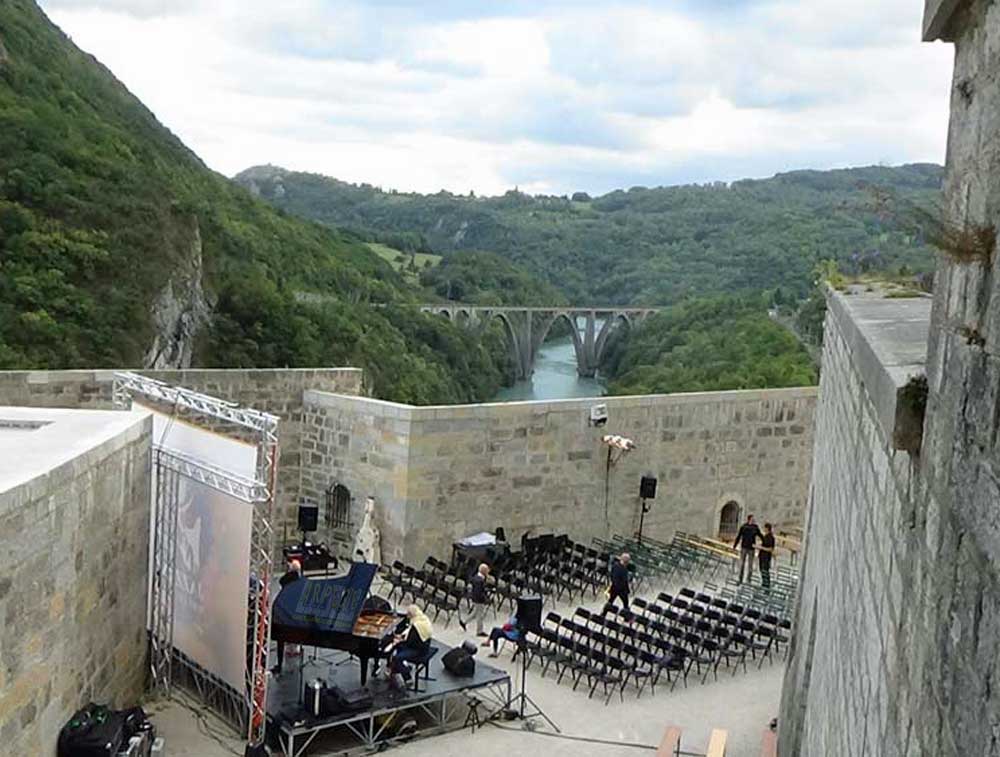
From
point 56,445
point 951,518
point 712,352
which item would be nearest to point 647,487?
point 56,445

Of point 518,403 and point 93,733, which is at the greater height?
point 518,403

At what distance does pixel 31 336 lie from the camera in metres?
25.0

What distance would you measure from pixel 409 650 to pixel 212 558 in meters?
2.03

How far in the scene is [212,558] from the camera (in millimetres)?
10062

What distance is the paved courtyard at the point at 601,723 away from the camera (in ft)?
32.3

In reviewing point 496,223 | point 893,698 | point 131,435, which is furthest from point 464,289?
point 893,698

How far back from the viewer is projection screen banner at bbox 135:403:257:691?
966 cm

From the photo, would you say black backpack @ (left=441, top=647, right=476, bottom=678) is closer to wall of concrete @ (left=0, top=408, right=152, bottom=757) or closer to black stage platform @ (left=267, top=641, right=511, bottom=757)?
black stage platform @ (left=267, top=641, right=511, bottom=757)

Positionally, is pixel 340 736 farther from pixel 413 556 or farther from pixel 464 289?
pixel 464 289

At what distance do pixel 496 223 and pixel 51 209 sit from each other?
8658 cm

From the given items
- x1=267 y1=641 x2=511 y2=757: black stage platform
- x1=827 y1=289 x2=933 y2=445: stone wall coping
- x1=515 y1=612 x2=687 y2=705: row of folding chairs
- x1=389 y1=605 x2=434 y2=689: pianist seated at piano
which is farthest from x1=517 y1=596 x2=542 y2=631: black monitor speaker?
x1=827 y1=289 x2=933 y2=445: stone wall coping

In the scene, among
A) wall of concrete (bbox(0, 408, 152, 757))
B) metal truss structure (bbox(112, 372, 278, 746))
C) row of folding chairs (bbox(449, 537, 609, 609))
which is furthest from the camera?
row of folding chairs (bbox(449, 537, 609, 609))

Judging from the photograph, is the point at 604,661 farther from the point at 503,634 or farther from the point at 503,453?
the point at 503,453

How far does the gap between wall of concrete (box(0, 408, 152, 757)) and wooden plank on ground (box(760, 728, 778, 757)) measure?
19.0ft
